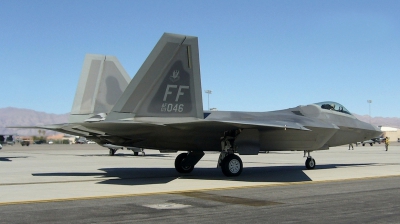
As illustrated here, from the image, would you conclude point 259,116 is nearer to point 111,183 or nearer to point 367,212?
point 111,183

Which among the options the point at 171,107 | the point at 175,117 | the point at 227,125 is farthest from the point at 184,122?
the point at 227,125

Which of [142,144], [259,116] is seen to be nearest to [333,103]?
[259,116]

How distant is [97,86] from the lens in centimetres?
1858

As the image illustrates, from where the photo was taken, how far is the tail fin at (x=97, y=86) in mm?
18328

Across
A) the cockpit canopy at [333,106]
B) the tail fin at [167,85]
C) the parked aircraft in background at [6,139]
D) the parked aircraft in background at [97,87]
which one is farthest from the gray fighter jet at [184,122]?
the parked aircraft in background at [6,139]

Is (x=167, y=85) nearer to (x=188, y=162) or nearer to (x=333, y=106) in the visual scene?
(x=188, y=162)

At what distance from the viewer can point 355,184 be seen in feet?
44.8

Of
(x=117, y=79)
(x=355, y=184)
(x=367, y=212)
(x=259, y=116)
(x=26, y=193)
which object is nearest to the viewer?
(x=367, y=212)

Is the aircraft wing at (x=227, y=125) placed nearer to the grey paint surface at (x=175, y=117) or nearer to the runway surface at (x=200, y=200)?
the grey paint surface at (x=175, y=117)

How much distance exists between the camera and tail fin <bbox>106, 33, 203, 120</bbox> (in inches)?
539

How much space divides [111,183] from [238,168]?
4617mm

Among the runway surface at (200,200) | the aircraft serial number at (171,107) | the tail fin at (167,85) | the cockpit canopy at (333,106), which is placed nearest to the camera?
the runway surface at (200,200)

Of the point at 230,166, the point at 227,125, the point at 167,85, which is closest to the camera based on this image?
the point at 167,85

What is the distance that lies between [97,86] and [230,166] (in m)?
6.66
